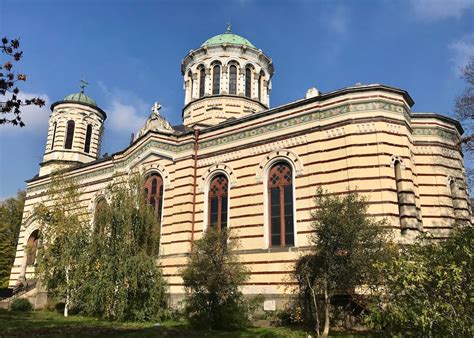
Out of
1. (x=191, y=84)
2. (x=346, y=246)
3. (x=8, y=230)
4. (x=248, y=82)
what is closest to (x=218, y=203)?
(x=346, y=246)

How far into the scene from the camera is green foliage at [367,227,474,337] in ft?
21.9

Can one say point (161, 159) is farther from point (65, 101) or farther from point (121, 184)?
point (65, 101)

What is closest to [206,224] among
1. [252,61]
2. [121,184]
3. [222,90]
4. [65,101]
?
[121,184]

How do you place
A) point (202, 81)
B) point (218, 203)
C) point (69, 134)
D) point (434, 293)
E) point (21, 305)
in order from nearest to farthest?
1. point (434, 293)
2. point (218, 203)
3. point (21, 305)
4. point (202, 81)
5. point (69, 134)

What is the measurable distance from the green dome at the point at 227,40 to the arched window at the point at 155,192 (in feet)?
36.9

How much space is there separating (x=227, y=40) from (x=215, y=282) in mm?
19961

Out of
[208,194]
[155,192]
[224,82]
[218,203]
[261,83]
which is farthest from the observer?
[261,83]

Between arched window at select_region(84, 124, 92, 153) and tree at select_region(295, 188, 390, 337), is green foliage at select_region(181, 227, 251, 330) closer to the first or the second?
tree at select_region(295, 188, 390, 337)

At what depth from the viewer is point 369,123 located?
17406 millimetres

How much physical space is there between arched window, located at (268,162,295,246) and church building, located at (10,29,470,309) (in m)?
0.05

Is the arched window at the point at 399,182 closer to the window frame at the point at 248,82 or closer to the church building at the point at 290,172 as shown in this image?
the church building at the point at 290,172

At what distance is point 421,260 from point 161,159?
18.1 meters

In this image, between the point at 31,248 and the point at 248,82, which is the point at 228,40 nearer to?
the point at 248,82

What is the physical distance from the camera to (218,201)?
21.1 meters
